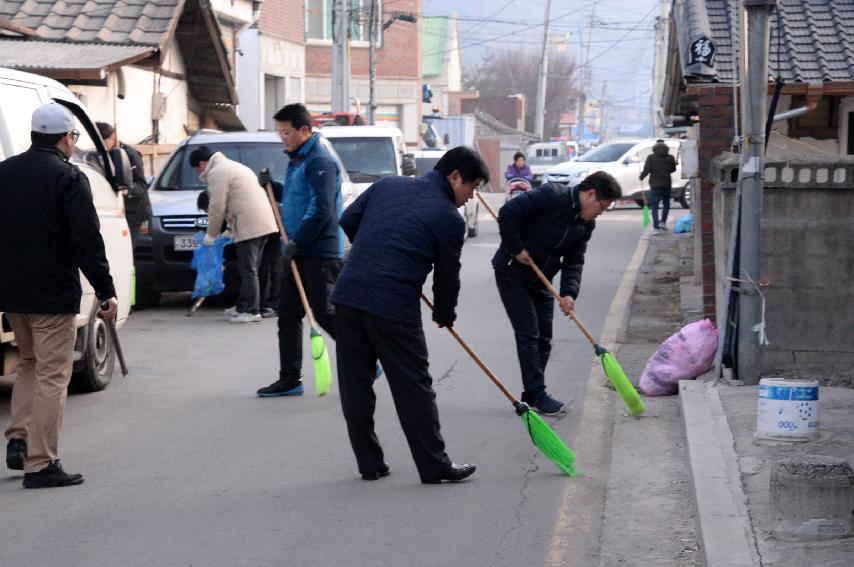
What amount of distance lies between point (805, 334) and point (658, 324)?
152 inches

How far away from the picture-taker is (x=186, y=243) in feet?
45.0

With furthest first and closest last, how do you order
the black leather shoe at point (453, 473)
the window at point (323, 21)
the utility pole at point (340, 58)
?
1. the window at point (323, 21)
2. the utility pole at point (340, 58)
3. the black leather shoe at point (453, 473)

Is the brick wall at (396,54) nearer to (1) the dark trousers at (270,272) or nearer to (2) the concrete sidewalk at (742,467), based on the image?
(1) the dark trousers at (270,272)

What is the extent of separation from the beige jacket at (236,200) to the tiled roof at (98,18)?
6509 mm

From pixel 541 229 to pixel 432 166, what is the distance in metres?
17.1

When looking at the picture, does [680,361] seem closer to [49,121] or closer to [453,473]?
[453,473]

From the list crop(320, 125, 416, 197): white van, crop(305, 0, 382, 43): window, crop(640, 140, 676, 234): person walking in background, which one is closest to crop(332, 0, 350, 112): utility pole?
crop(640, 140, 676, 234): person walking in background

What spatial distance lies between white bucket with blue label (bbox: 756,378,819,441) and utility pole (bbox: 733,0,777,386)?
164cm

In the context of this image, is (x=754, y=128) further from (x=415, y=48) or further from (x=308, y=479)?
(x=415, y=48)

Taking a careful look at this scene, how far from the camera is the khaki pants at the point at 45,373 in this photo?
21.7 ft

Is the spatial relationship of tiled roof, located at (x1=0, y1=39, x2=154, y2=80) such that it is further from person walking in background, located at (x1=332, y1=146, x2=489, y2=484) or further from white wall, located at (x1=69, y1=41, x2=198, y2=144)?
person walking in background, located at (x1=332, y1=146, x2=489, y2=484)

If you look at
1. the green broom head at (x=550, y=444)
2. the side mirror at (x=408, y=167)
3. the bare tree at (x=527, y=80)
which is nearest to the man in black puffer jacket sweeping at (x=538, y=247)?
the green broom head at (x=550, y=444)

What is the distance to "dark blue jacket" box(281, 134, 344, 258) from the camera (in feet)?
29.6

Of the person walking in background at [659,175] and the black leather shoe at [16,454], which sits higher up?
the person walking in background at [659,175]
